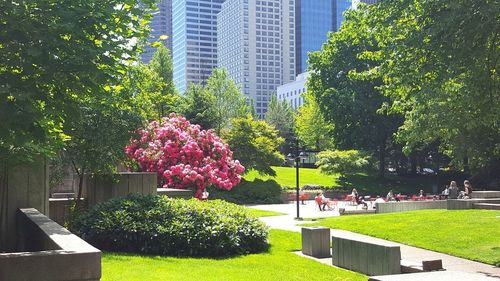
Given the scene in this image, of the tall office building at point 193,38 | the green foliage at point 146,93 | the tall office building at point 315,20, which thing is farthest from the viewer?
the tall office building at point 315,20

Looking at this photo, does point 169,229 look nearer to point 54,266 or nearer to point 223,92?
point 54,266

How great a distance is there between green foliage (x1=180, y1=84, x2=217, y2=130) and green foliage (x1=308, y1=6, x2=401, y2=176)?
12.1 m

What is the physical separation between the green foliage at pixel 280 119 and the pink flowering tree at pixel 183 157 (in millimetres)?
66129

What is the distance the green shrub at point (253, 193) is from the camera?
38.1 meters

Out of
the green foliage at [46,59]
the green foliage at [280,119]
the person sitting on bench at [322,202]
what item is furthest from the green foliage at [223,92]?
the green foliage at [46,59]

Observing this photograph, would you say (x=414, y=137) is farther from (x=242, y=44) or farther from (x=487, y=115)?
(x=242, y=44)

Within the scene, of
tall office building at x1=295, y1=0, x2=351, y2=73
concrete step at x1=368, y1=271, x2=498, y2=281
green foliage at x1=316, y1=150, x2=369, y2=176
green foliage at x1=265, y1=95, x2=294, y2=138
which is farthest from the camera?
tall office building at x1=295, y1=0, x2=351, y2=73

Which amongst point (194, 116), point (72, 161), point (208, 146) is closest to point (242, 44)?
point (194, 116)

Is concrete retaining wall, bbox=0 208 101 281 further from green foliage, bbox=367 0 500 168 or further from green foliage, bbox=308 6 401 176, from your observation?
green foliage, bbox=308 6 401 176

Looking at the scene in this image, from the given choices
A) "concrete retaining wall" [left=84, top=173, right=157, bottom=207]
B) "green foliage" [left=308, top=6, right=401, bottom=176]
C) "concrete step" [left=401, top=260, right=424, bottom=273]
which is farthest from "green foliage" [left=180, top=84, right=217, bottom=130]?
"concrete step" [left=401, top=260, right=424, bottom=273]

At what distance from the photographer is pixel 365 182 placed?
5406cm

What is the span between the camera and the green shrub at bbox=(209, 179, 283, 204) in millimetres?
38094

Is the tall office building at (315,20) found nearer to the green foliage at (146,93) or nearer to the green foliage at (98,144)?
the green foliage at (146,93)

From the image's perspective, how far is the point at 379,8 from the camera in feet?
41.1
